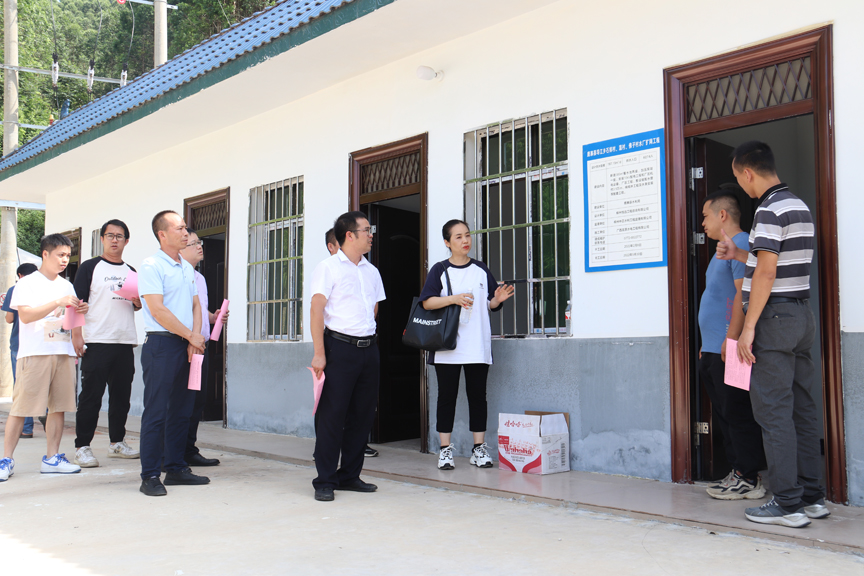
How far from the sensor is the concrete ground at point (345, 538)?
10.2 ft

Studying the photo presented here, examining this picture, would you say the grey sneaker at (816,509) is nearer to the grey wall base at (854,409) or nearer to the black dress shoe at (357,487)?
the grey wall base at (854,409)

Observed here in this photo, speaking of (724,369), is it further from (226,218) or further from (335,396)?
(226,218)

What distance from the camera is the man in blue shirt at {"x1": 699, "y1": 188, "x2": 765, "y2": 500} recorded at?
423cm

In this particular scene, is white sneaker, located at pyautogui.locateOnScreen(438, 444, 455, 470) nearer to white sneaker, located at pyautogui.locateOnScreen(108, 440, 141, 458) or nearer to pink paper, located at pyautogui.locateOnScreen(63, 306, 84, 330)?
white sneaker, located at pyautogui.locateOnScreen(108, 440, 141, 458)

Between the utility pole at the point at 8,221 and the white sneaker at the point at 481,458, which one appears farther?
the utility pole at the point at 8,221

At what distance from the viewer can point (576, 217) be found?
5312 millimetres

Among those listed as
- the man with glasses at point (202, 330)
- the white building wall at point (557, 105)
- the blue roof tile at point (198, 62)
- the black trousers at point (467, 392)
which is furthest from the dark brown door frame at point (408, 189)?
the man with glasses at point (202, 330)

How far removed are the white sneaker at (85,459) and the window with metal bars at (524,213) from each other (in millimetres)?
3258

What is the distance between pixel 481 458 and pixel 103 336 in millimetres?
3082

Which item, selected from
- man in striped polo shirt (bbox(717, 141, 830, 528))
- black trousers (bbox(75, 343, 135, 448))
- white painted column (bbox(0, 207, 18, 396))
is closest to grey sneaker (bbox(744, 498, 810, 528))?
man in striped polo shirt (bbox(717, 141, 830, 528))

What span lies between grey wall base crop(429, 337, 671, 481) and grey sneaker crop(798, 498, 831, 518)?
105 centimetres

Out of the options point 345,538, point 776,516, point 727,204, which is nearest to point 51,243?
point 345,538

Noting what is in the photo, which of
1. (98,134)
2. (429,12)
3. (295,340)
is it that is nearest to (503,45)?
(429,12)

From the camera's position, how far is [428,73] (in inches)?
244
